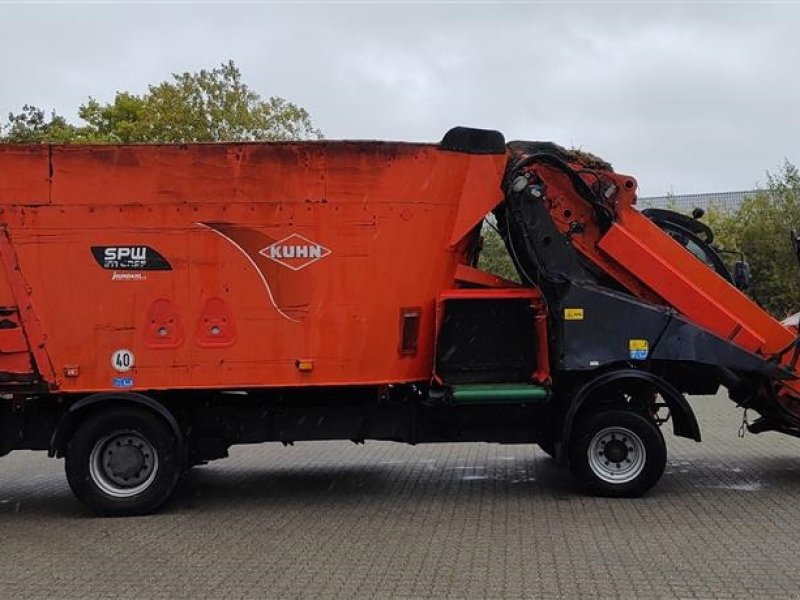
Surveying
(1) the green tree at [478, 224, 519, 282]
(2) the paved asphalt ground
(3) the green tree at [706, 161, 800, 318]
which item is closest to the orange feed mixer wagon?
(1) the green tree at [478, 224, 519, 282]

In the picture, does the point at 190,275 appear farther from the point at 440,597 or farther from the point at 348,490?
the point at 440,597

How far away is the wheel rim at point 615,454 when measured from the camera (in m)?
7.55

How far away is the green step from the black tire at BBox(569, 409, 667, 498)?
544 mm

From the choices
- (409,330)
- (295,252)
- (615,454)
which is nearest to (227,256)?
(295,252)

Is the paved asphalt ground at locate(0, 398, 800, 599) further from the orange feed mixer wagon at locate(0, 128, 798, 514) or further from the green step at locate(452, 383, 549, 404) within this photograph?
the green step at locate(452, 383, 549, 404)

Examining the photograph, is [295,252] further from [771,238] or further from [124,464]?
[771,238]

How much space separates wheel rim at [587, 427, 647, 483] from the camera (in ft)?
24.8

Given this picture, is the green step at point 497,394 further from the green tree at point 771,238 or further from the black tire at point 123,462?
the green tree at point 771,238

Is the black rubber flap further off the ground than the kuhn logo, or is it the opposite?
the black rubber flap

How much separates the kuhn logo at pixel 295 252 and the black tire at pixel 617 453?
110 inches

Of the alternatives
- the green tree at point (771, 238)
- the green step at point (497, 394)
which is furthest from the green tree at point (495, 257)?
the green tree at point (771, 238)

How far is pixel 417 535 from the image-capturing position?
6.45 metres

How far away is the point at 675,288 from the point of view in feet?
24.8

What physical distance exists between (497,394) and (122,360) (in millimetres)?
3196
